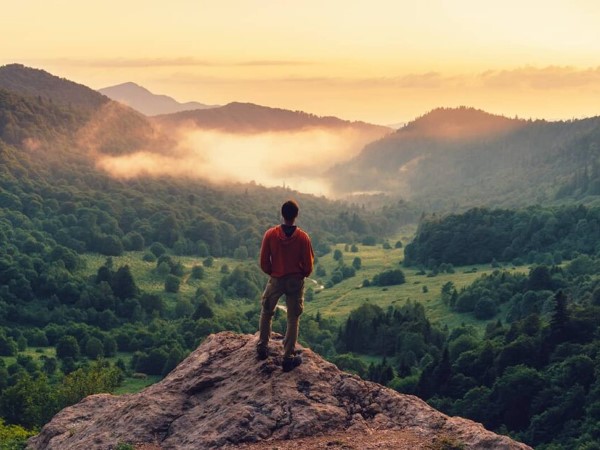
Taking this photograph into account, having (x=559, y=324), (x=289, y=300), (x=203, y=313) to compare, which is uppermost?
(x=289, y=300)

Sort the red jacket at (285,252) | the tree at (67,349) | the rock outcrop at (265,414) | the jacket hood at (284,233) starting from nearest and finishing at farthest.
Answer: the rock outcrop at (265,414) < the jacket hood at (284,233) < the red jacket at (285,252) < the tree at (67,349)

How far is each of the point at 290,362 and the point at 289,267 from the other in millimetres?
2825

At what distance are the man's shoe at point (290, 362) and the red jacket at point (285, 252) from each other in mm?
2478

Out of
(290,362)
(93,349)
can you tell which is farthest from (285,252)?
(93,349)

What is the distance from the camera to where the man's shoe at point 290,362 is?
2734cm

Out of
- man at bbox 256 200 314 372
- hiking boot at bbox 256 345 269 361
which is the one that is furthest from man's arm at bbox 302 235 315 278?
hiking boot at bbox 256 345 269 361

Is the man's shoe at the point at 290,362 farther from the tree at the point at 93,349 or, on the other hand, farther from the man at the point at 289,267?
the tree at the point at 93,349

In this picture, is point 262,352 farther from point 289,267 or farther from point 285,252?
point 285,252

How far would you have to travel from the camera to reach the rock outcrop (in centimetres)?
2495

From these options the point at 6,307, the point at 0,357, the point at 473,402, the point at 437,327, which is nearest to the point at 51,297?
the point at 6,307

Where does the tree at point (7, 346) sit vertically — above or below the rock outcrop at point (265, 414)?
below

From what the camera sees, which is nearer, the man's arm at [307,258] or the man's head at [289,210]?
the man's head at [289,210]

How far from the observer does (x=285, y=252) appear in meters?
27.2

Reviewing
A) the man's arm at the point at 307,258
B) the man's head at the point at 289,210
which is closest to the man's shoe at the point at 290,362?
the man's arm at the point at 307,258
